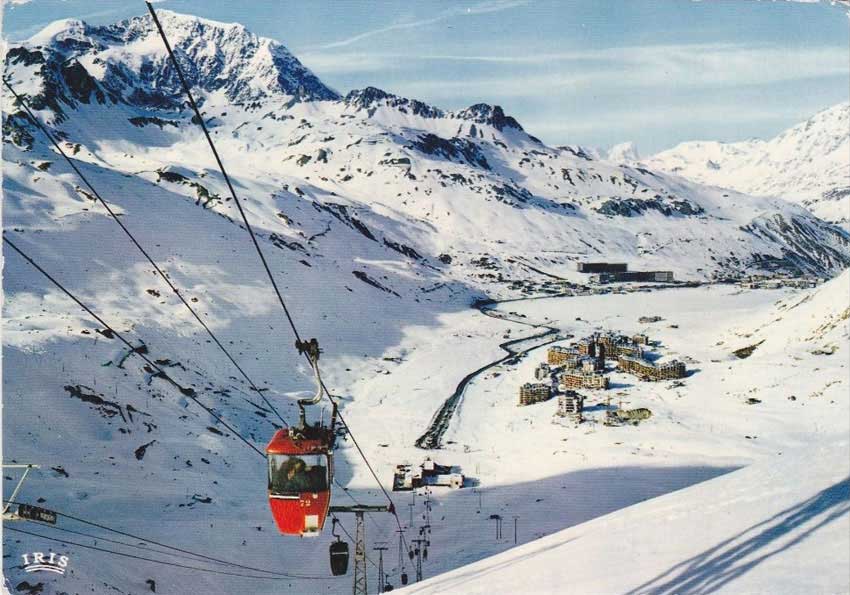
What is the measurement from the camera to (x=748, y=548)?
436 inches

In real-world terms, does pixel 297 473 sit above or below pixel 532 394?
above

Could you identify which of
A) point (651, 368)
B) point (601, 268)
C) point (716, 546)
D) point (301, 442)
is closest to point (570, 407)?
point (651, 368)

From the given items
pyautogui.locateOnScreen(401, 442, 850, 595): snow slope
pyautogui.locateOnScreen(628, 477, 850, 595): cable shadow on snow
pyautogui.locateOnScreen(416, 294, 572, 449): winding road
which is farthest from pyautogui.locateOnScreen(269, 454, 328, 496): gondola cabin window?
pyautogui.locateOnScreen(416, 294, 572, 449): winding road

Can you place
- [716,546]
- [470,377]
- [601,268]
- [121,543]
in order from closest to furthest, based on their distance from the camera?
1. [716,546]
2. [121,543]
3. [470,377]
4. [601,268]

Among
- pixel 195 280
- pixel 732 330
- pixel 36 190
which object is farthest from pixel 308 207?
pixel 732 330

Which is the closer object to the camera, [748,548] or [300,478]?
[748,548]

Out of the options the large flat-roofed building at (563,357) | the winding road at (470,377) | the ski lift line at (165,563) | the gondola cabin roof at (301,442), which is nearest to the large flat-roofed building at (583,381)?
the large flat-roofed building at (563,357)

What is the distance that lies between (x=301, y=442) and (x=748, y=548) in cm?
875

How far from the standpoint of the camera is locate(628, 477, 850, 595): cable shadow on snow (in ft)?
34.0

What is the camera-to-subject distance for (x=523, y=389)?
55.4 metres

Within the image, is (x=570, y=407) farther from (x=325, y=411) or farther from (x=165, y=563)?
(x=165, y=563)

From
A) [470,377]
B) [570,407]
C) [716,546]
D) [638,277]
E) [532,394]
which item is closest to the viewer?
[716,546]

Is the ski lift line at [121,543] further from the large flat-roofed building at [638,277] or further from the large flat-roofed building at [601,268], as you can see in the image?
the large flat-roofed building at [601,268]

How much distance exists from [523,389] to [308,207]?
364ft
